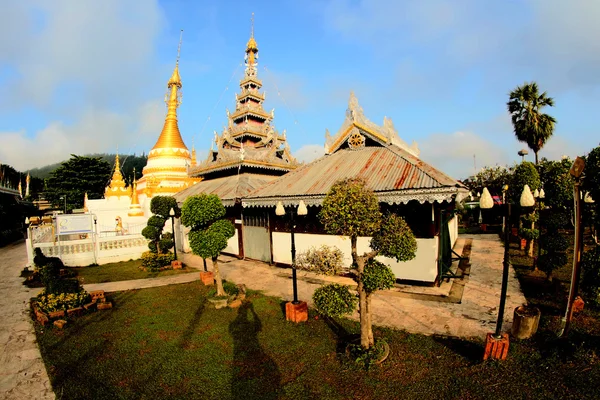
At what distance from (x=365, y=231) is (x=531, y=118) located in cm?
2604

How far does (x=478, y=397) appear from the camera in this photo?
5137 millimetres

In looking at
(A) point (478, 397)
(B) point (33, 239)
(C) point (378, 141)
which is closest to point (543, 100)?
(C) point (378, 141)

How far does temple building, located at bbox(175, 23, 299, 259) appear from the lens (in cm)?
1825

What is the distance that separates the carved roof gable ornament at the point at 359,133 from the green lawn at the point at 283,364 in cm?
878

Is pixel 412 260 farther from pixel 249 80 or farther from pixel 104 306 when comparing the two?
pixel 249 80

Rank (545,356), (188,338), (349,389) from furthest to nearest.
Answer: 1. (188,338)
2. (545,356)
3. (349,389)

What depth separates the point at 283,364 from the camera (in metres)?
6.43

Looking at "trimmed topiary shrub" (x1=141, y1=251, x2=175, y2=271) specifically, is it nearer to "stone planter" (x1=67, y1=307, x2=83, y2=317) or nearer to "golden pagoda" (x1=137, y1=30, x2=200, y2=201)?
"stone planter" (x1=67, y1=307, x2=83, y2=317)

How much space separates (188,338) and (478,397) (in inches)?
244

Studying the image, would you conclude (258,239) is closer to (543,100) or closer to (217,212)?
(217,212)

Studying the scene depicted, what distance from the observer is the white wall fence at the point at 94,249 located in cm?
1673

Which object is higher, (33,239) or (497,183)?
(497,183)

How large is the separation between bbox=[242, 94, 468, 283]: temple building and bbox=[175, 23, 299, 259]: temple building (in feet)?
3.97

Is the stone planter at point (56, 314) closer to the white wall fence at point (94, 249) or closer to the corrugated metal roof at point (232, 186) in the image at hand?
the corrugated metal roof at point (232, 186)
